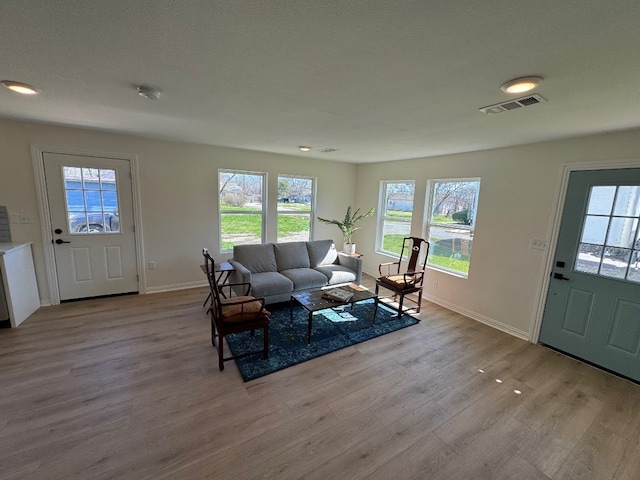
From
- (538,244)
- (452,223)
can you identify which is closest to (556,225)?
(538,244)

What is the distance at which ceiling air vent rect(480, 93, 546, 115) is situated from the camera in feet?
5.75

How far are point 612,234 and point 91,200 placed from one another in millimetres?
6010

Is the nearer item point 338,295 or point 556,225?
point 556,225

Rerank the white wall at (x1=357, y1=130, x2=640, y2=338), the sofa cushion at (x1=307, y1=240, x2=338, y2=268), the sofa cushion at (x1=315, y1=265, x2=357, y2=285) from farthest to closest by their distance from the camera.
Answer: the sofa cushion at (x1=307, y1=240, x2=338, y2=268), the sofa cushion at (x1=315, y1=265, x2=357, y2=285), the white wall at (x1=357, y1=130, x2=640, y2=338)

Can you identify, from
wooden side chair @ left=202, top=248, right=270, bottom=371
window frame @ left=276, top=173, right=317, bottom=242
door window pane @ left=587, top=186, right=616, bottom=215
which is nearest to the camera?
wooden side chair @ left=202, top=248, right=270, bottom=371

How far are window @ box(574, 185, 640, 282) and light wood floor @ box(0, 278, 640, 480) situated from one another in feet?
3.37

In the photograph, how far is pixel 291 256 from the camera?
13.9 feet

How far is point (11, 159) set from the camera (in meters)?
3.08

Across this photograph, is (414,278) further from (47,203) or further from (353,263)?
(47,203)

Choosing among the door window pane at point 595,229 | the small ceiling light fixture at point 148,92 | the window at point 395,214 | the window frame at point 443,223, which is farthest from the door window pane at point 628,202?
the small ceiling light fixture at point 148,92

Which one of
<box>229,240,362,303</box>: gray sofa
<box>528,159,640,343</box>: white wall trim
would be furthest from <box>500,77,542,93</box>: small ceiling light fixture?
<box>229,240,362,303</box>: gray sofa

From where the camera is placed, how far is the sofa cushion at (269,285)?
11.1 feet

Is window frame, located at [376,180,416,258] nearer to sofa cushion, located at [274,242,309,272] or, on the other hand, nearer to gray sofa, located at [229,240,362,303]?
gray sofa, located at [229,240,362,303]

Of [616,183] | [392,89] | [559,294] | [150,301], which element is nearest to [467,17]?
[392,89]
